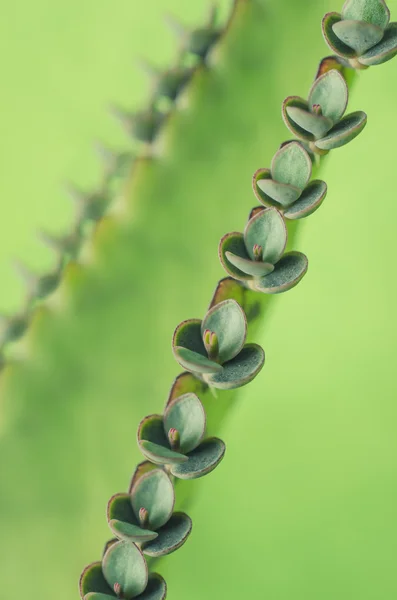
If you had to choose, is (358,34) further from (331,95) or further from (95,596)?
(95,596)

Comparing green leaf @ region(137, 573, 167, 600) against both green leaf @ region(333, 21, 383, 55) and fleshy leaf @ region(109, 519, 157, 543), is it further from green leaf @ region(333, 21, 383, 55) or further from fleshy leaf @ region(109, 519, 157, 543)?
green leaf @ region(333, 21, 383, 55)

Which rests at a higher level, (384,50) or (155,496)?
(384,50)

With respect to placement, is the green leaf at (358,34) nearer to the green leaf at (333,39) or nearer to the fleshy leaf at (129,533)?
the green leaf at (333,39)

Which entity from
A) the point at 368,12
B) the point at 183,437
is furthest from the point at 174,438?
the point at 368,12

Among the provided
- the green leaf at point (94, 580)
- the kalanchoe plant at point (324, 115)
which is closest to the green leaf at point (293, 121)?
the kalanchoe plant at point (324, 115)

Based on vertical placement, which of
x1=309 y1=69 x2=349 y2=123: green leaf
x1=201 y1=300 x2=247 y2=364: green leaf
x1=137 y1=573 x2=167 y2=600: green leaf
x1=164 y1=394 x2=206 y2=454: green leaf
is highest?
x1=309 y1=69 x2=349 y2=123: green leaf

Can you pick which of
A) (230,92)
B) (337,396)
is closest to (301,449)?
(337,396)

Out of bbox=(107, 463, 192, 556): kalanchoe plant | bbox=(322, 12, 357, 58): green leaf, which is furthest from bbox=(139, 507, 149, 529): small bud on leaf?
bbox=(322, 12, 357, 58): green leaf
